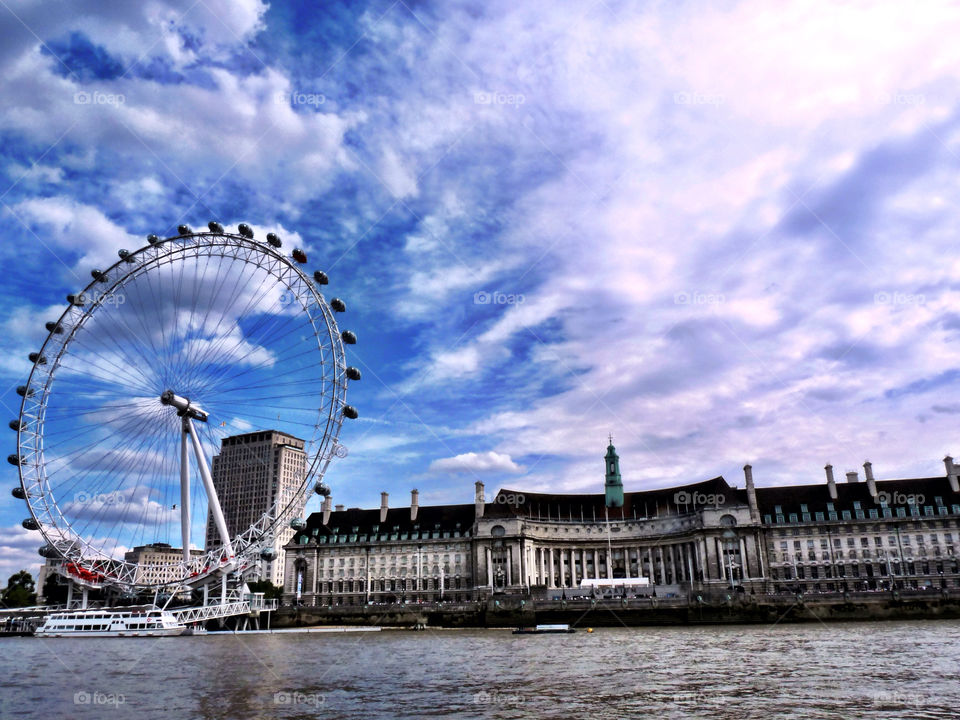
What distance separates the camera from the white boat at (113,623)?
77.2 metres

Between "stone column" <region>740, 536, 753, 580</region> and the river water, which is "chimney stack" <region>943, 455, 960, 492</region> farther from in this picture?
the river water

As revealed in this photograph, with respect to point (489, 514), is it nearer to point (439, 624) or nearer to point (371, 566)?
point (371, 566)

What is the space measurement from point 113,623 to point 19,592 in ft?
289

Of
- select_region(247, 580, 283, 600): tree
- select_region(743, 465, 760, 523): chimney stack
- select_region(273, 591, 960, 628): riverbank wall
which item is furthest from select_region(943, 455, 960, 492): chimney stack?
select_region(247, 580, 283, 600): tree

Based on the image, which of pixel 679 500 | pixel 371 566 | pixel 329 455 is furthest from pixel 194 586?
pixel 679 500

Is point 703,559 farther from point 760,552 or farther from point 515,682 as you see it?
point 515,682

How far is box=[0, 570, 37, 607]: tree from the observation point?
142438 millimetres

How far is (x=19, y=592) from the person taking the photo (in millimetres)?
146875

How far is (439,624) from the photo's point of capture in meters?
92.6

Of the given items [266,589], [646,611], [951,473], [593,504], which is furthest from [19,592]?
[951,473]

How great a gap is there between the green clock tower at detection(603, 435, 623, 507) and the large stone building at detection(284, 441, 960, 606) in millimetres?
203

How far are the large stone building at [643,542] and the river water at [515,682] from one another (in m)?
60.7

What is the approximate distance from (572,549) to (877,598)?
56.5 m

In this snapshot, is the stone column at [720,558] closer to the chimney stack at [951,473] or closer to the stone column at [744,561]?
the stone column at [744,561]
